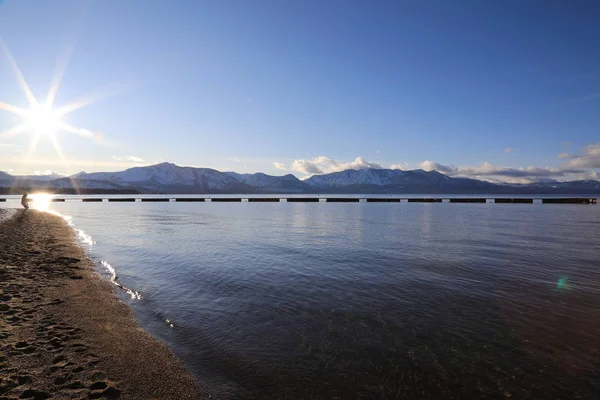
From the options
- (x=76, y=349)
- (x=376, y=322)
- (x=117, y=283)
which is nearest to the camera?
(x=76, y=349)

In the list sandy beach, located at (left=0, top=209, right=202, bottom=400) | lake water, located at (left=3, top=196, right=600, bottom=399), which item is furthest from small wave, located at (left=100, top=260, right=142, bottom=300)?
sandy beach, located at (left=0, top=209, right=202, bottom=400)

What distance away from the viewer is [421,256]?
23.5m

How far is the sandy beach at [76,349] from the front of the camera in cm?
622

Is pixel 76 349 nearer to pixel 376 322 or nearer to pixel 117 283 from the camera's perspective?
pixel 117 283

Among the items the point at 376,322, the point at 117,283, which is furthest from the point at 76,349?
Answer: the point at 376,322

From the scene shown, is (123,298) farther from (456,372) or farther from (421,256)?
(421,256)

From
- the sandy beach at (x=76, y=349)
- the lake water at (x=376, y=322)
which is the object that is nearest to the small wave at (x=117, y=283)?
the lake water at (x=376, y=322)

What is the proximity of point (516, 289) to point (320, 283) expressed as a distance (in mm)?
9537

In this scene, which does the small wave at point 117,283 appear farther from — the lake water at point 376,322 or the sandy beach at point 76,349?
the sandy beach at point 76,349

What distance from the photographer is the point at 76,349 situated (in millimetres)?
7754

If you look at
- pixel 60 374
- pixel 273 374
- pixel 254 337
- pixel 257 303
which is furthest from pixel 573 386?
pixel 60 374

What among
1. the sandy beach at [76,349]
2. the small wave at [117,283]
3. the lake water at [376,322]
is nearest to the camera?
the sandy beach at [76,349]

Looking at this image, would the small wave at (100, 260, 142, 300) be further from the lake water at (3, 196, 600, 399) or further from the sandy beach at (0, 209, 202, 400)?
the sandy beach at (0, 209, 202, 400)

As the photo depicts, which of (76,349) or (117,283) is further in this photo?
(117,283)
